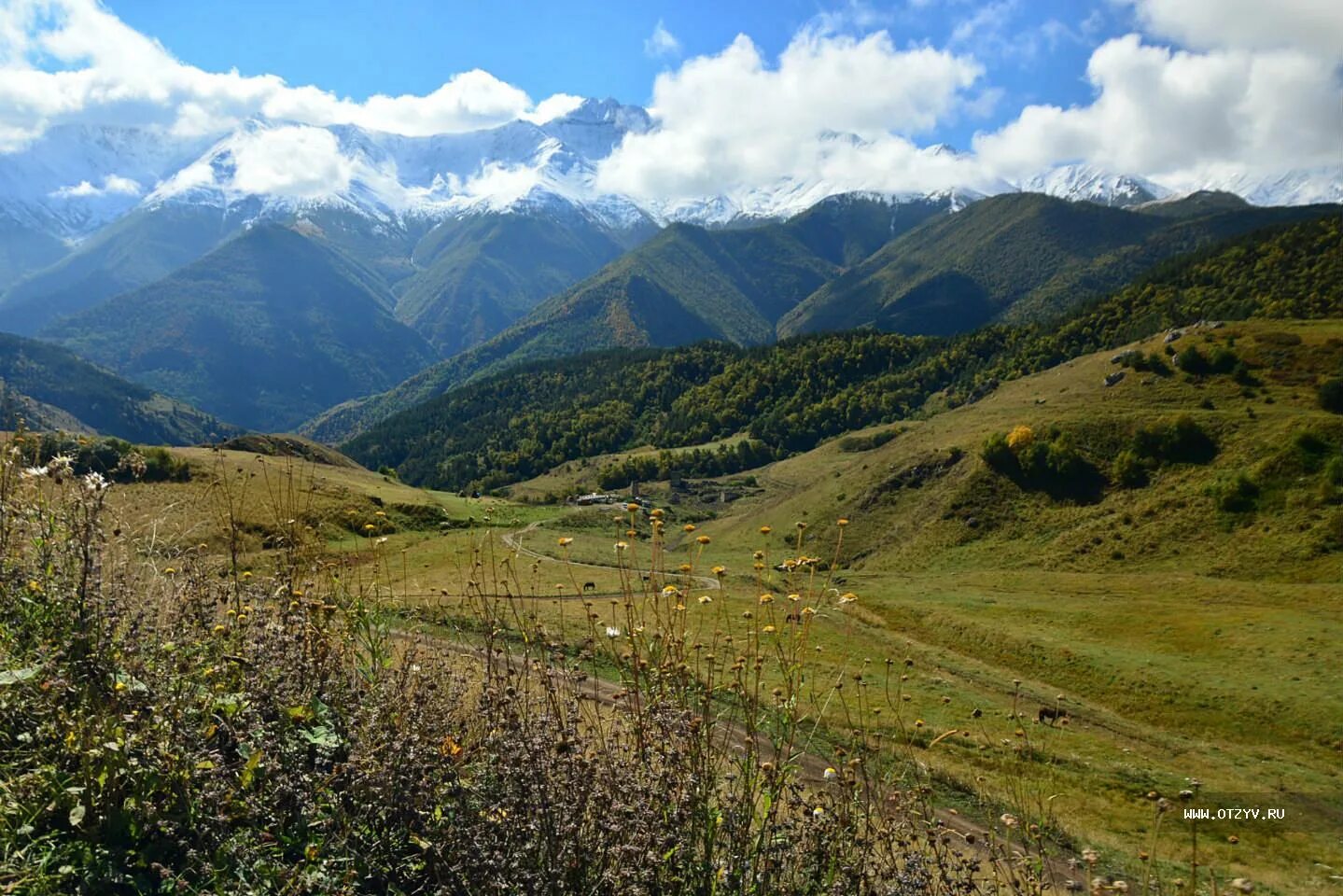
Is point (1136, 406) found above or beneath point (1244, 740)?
above

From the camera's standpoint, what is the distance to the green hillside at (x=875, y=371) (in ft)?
406

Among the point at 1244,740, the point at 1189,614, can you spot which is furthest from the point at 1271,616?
the point at 1244,740

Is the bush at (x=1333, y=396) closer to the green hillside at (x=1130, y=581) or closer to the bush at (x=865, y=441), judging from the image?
the green hillside at (x=1130, y=581)

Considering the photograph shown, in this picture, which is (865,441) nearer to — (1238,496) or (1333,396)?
(1333,396)

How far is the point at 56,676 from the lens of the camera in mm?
4336

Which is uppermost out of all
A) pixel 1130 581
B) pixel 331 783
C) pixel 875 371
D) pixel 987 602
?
pixel 875 371

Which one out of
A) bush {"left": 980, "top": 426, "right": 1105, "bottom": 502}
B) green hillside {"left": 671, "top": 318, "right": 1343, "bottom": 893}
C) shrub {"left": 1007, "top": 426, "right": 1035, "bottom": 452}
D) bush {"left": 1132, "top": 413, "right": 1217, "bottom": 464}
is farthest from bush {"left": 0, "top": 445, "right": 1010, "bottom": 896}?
shrub {"left": 1007, "top": 426, "right": 1035, "bottom": 452}

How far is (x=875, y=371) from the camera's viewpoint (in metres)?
166

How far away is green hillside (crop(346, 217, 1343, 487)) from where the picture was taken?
123688 millimetres

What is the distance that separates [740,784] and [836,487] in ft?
189

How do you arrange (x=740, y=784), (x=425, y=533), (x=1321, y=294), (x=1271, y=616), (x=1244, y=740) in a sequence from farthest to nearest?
1. (x=1321, y=294)
2. (x=425, y=533)
3. (x=1271, y=616)
4. (x=1244, y=740)
5. (x=740, y=784)

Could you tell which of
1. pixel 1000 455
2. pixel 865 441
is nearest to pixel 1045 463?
pixel 1000 455

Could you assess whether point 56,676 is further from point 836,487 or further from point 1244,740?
point 836,487

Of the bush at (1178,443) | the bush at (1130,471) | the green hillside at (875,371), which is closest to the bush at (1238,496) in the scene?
the bush at (1178,443)
